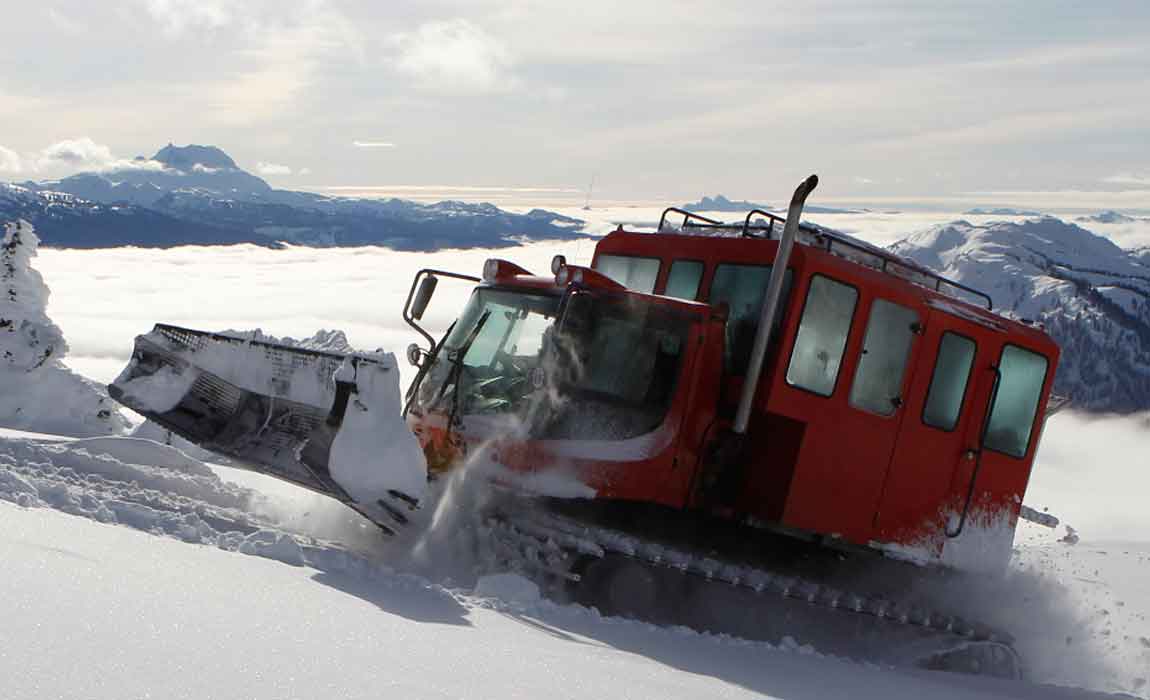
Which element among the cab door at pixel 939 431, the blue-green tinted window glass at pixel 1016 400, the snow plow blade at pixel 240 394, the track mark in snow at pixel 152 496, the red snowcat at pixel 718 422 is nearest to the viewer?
the track mark in snow at pixel 152 496

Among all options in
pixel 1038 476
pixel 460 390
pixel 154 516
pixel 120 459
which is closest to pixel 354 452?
pixel 154 516

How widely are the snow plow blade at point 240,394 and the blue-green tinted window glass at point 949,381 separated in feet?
14.7

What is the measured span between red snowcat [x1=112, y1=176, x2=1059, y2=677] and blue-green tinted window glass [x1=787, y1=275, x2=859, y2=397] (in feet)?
0.06

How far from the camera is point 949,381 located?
912 centimetres

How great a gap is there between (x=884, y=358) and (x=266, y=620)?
5903 millimetres

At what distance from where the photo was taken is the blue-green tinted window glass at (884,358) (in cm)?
862

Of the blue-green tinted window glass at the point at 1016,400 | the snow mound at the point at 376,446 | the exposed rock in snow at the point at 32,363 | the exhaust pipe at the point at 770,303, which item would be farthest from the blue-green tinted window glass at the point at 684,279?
the exposed rock in snow at the point at 32,363

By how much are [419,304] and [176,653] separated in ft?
17.5

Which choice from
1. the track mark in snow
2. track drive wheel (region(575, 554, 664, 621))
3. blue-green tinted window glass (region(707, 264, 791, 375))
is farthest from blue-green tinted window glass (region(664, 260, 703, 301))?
the track mark in snow

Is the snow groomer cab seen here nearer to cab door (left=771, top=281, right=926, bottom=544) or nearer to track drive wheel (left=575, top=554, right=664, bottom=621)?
cab door (left=771, top=281, right=926, bottom=544)

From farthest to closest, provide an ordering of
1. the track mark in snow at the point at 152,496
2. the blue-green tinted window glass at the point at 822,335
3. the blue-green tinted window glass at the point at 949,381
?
the blue-green tinted window glass at the point at 949,381 < the blue-green tinted window glass at the point at 822,335 < the track mark in snow at the point at 152,496

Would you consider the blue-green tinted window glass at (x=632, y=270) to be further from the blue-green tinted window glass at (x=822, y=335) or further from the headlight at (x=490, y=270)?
the blue-green tinted window glass at (x=822, y=335)

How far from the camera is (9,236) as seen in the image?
16.9m

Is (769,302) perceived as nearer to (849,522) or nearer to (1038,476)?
(849,522)
